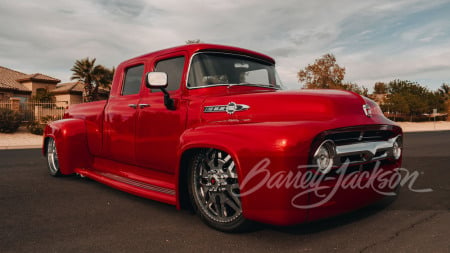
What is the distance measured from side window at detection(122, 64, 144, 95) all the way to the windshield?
102 centimetres

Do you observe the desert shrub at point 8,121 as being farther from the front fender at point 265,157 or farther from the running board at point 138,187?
the front fender at point 265,157

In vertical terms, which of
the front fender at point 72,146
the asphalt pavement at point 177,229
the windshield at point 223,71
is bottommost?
the asphalt pavement at point 177,229

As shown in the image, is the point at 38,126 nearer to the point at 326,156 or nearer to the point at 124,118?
A: the point at 124,118

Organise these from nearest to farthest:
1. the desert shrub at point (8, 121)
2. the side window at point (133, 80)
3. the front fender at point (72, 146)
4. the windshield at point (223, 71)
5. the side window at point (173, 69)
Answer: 1. the windshield at point (223, 71)
2. the side window at point (173, 69)
3. the side window at point (133, 80)
4. the front fender at point (72, 146)
5. the desert shrub at point (8, 121)

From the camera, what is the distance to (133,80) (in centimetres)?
457

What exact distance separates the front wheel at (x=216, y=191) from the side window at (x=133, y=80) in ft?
5.69

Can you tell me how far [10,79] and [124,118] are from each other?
144 feet

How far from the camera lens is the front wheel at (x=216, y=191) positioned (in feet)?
9.61

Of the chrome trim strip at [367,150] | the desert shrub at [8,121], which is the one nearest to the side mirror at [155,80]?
the chrome trim strip at [367,150]

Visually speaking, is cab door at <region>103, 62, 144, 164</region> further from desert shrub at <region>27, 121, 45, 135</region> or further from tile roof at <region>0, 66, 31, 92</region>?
tile roof at <region>0, 66, 31, 92</region>

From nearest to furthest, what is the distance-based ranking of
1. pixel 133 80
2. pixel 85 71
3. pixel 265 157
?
1. pixel 265 157
2. pixel 133 80
3. pixel 85 71

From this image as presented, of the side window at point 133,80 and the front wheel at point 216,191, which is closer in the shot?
the front wheel at point 216,191

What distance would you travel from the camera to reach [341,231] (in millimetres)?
2961

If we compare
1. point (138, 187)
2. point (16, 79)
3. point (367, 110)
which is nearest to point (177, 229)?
point (138, 187)
